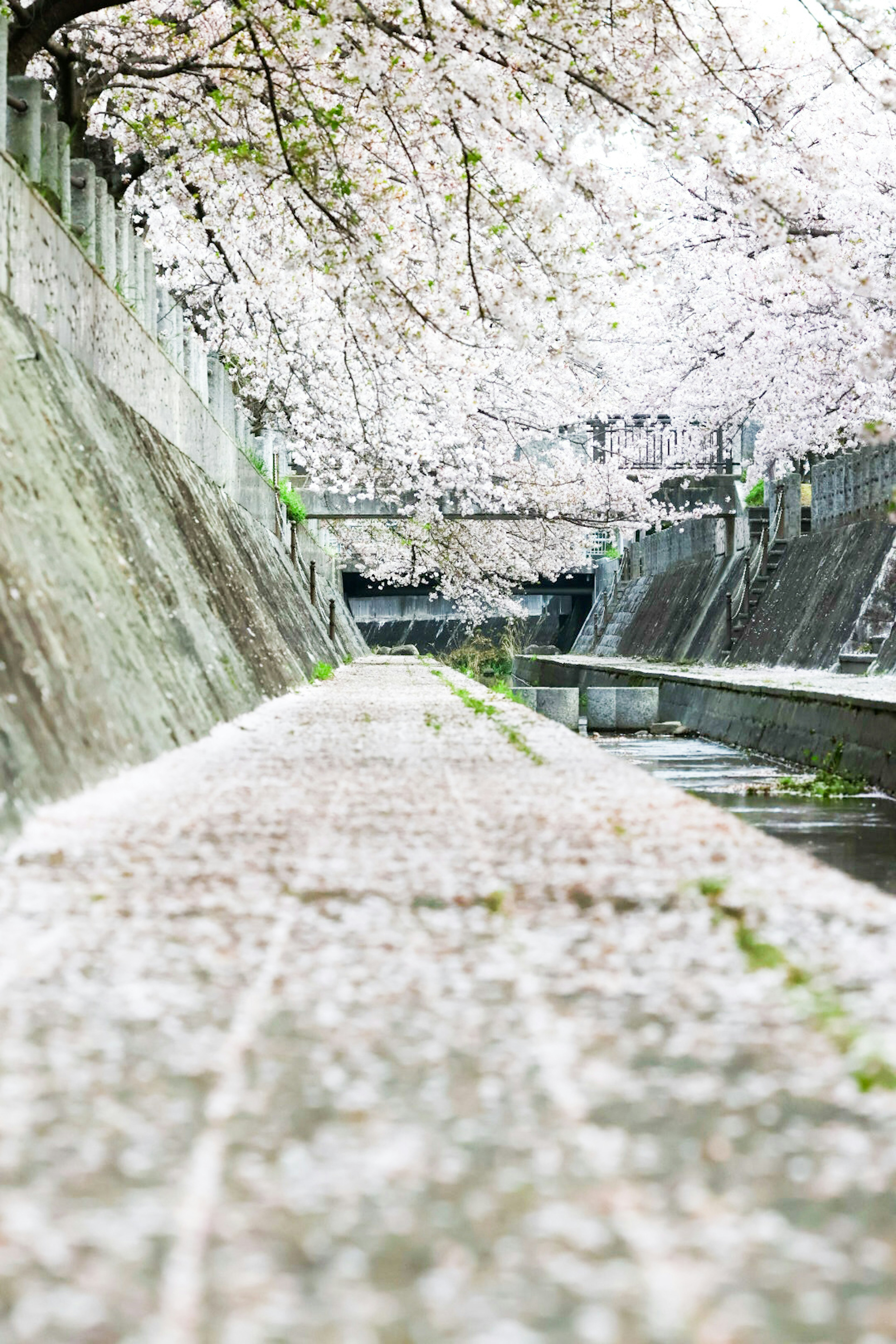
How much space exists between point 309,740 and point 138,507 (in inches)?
83.7

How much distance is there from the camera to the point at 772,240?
920 cm

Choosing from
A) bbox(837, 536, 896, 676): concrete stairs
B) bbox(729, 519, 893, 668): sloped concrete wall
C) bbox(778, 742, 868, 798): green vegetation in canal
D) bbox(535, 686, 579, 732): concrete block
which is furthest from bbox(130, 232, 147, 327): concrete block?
bbox(729, 519, 893, 668): sloped concrete wall

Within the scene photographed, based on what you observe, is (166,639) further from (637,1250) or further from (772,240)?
(637,1250)

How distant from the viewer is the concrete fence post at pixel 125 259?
1147 centimetres

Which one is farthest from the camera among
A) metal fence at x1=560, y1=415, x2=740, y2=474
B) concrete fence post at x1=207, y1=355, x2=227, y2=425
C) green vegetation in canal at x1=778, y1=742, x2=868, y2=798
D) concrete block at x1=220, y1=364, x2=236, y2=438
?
metal fence at x1=560, y1=415, x2=740, y2=474

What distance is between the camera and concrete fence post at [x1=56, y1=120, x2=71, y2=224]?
959cm

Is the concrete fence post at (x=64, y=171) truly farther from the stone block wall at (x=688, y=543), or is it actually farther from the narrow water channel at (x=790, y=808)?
the stone block wall at (x=688, y=543)

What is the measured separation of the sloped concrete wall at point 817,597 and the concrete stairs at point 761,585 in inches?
7.1

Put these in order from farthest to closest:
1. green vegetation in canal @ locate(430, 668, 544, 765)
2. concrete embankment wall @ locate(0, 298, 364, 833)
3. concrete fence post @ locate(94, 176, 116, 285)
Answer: concrete fence post @ locate(94, 176, 116, 285) → green vegetation in canal @ locate(430, 668, 544, 765) → concrete embankment wall @ locate(0, 298, 364, 833)

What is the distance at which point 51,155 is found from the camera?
31.4 feet

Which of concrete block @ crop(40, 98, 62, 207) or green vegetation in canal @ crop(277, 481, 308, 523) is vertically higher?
concrete block @ crop(40, 98, 62, 207)

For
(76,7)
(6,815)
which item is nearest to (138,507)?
(76,7)

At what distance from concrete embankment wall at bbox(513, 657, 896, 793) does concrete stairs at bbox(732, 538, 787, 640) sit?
3.04m

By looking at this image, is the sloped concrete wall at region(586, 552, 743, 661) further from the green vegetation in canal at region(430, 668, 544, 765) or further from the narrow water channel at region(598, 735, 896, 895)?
the green vegetation in canal at region(430, 668, 544, 765)
